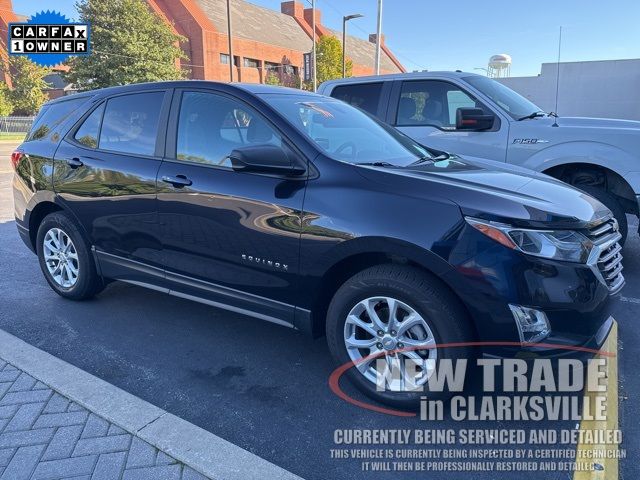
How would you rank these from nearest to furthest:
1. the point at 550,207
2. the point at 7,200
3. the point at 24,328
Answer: the point at 550,207 < the point at 24,328 < the point at 7,200

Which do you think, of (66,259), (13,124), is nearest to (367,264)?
(66,259)

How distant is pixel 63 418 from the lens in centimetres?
256

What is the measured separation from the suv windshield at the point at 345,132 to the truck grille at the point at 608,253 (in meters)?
1.17

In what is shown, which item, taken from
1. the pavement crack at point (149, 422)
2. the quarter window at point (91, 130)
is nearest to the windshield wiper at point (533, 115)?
the quarter window at point (91, 130)

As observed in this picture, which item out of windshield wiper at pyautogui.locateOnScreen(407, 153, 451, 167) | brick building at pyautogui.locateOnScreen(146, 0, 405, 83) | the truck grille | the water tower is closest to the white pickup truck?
windshield wiper at pyautogui.locateOnScreen(407, 153, 451, 167)

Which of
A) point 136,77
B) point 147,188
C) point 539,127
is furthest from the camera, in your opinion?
point 136,77

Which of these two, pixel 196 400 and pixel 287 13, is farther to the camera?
pixel 287 13

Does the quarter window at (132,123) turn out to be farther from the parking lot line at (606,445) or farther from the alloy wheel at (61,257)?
the parking lot line at (606,445)

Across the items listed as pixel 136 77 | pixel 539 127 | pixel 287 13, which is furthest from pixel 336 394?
pixel 287 13

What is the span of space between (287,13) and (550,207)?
65888 millimetres

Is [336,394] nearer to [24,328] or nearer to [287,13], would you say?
[24,328]

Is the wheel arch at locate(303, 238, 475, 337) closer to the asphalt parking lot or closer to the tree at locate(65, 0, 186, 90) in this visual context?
the asphalt parking lot

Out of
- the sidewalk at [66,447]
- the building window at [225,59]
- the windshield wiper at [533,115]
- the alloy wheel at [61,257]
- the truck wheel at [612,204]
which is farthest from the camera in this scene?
the building window at [225,59]

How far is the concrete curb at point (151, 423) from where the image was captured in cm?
220
